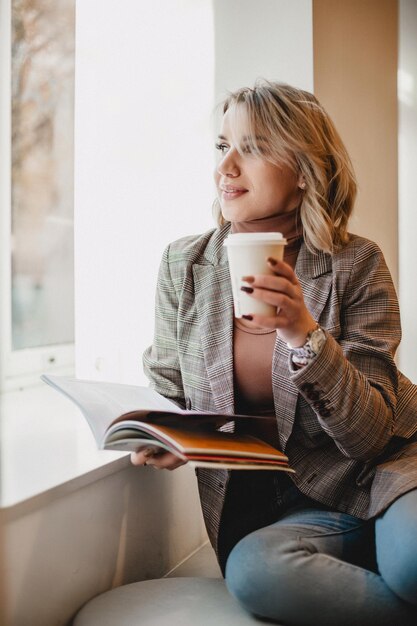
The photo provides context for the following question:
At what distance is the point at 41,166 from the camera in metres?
1.70

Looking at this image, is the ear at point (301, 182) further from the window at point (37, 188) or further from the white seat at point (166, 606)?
the white seat at point (166, 606)

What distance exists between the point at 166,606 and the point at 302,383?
47 centimetres

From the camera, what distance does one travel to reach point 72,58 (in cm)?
171

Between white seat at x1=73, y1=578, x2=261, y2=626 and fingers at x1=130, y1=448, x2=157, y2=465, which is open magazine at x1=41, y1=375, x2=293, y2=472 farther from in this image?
white seat at x1=73, y1=578, x2=261, y2=626

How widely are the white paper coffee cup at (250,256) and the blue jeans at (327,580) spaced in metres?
0.42

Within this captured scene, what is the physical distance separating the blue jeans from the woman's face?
0.61 metres

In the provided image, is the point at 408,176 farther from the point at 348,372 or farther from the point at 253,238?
the point at 253,238

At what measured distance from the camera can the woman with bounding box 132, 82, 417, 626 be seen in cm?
117

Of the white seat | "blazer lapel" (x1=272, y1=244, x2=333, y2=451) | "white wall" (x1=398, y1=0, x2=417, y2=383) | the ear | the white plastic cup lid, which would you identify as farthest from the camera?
"white wall" (x1=398, y1=0, x2=417, y2=383)

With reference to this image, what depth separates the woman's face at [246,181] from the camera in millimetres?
1430

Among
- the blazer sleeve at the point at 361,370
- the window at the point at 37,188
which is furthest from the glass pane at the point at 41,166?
the blazer sleeve at the point at 361,370

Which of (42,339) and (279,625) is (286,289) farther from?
(42,339)

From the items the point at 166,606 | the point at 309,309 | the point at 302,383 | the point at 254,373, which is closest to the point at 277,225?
the point at 309,309

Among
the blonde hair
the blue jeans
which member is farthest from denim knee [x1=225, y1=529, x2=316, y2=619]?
the blonde hair
